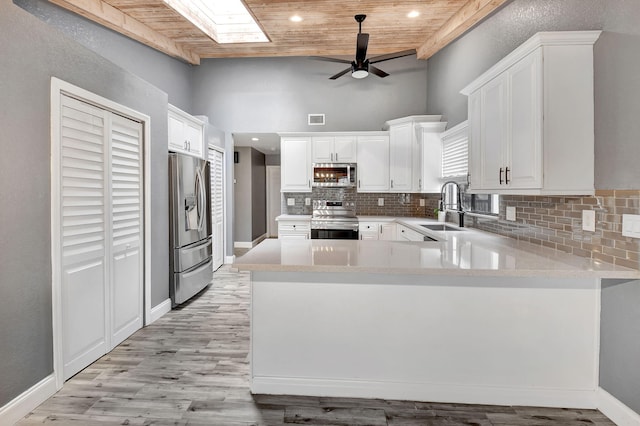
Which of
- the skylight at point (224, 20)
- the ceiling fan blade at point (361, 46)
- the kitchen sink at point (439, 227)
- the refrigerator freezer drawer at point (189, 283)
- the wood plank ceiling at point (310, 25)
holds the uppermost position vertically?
the skylight at point (224, 20)

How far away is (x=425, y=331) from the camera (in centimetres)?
215

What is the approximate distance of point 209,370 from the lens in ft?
8.35

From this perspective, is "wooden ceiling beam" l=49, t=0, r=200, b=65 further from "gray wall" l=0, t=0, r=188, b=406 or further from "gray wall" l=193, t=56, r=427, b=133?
"gray wall" l=0, t=0, r=188, b=406

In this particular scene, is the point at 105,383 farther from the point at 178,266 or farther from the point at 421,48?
the point at 421,48

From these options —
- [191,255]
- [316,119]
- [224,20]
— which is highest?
[224,20]

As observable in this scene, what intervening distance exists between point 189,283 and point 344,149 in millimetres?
3001

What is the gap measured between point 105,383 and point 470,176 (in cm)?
326

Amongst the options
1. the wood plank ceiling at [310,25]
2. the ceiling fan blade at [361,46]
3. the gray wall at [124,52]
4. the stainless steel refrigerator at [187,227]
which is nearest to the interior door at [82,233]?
the stainless steel refrigerator at [187,227]

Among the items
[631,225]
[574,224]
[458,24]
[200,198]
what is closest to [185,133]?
[200,198]

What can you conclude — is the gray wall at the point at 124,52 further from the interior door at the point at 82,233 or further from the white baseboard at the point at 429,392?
the white baseboard at the point at 429,392

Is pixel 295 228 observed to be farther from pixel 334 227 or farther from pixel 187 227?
pixel 187 227

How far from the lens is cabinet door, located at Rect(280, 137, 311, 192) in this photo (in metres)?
5.56

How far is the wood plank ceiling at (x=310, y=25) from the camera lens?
389 centimetres

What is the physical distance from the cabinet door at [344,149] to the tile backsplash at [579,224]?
2.75 m
